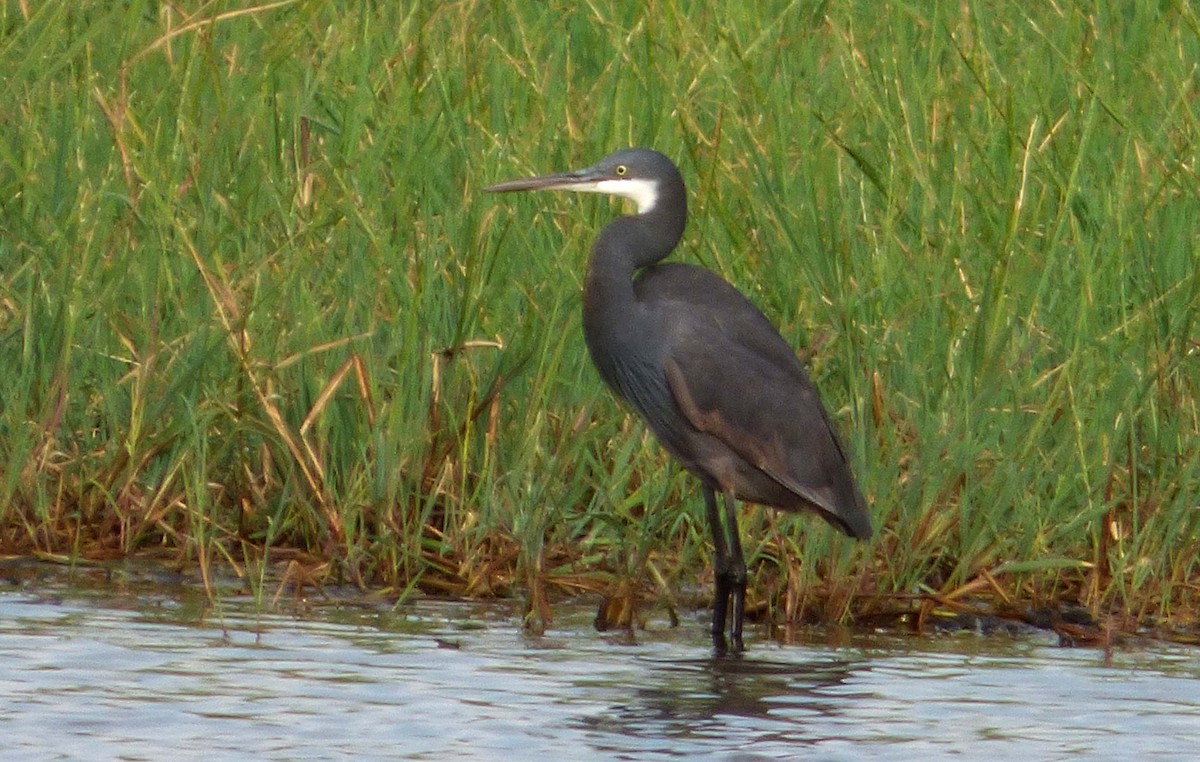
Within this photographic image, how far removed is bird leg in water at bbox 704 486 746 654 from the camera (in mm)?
5512

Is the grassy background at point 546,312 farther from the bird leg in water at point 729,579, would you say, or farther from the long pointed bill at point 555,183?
the long pointed bill at point 555,183

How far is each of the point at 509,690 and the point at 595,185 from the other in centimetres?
155

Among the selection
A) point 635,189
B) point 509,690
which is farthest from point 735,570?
point 635,189

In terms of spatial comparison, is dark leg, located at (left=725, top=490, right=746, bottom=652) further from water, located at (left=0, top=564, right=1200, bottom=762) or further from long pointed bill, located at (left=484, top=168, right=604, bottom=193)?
long pointed bill, located at (left=484, top=168, right=604, bottom=193)

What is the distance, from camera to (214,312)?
614cm

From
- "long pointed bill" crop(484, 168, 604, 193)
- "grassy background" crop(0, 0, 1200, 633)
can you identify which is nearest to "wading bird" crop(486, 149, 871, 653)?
"long pointed bill" crop(484, 168, 604, 193)

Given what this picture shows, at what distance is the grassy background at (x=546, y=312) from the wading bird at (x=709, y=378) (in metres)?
0.16

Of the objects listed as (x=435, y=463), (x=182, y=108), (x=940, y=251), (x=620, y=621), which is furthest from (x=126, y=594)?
(x=940, y=251)

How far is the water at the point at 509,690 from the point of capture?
445 centimetres

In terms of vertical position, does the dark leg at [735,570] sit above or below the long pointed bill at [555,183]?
below

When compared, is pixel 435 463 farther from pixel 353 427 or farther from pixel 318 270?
pixel 318 270

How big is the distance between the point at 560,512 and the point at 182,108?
6.58 ft

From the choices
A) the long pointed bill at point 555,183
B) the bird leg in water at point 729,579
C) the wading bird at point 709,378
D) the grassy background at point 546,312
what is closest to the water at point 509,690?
the bird leg in water at point 729,579

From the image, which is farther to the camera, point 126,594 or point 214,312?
point 214,312
